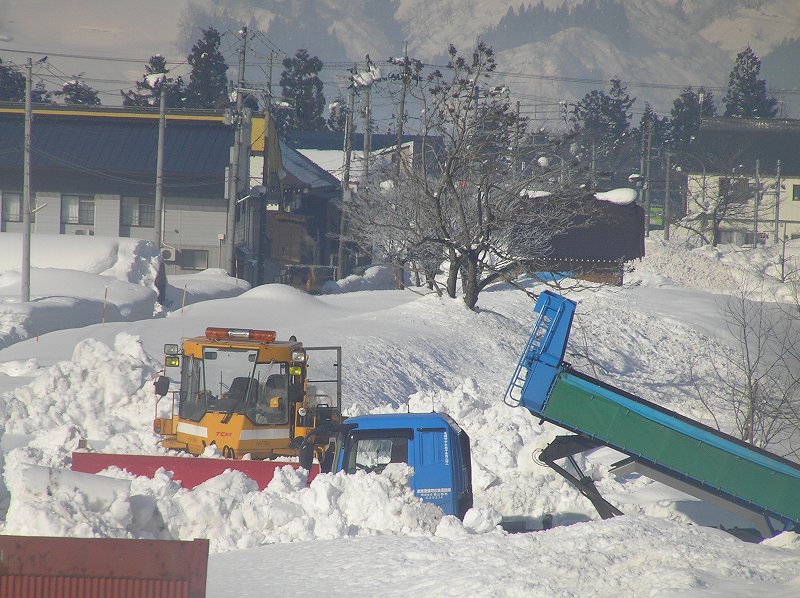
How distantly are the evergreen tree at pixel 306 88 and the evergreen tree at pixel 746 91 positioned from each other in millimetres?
42624

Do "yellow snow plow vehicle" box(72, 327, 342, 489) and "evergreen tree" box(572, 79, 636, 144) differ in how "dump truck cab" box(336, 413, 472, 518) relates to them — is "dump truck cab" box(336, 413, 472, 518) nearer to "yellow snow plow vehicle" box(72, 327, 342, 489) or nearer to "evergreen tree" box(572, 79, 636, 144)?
"yellow snow plow vehicle" box(72, 327, 342, 489)

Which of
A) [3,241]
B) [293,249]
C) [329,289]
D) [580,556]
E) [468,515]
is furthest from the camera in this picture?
[293,249]

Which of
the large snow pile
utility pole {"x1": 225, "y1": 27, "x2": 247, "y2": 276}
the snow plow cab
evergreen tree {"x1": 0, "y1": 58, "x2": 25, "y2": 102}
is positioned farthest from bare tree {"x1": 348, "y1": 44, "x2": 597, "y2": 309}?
evergreen tree {"x1": 0, "y1": 58, "x2": 25, "y2": 102}

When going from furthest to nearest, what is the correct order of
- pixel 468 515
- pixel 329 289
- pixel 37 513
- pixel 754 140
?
pixel 754 140
pixel 329 289
pixel 468 515
pixel 37 513

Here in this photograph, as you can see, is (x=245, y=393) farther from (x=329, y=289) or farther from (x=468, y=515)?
(x=329, y=289)

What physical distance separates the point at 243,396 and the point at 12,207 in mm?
40256

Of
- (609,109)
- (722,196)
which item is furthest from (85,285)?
(609,109)

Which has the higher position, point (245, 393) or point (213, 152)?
A: point (213, 152)

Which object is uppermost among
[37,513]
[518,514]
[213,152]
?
[213,152]

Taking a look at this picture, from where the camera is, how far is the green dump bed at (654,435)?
1262 cm

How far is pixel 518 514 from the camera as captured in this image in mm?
14312

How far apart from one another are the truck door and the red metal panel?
5.51m

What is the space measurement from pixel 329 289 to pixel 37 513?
129 feet

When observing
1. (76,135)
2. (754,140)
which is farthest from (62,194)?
(754,140)
